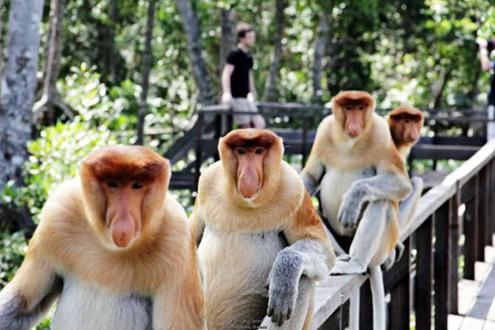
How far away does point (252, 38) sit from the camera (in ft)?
27.5

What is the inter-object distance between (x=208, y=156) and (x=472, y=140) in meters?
2.82

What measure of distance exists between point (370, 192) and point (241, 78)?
4642 mm

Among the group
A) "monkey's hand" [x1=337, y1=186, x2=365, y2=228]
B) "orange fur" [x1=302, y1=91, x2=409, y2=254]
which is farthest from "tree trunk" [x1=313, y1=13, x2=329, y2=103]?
"monkey's hand" [x1=337, y1=186, x2=365, y2=228]

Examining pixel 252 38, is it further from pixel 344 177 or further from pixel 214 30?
pixel 214 30

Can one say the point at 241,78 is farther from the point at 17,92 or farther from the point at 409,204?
the point at 409,204

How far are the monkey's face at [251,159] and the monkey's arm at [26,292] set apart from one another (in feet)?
2.36

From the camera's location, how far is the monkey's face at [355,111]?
4.46m

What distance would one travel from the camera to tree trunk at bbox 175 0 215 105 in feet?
39.6

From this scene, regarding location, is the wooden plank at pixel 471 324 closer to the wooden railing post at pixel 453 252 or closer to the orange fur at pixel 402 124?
the wooden railing post at pixel 453 252

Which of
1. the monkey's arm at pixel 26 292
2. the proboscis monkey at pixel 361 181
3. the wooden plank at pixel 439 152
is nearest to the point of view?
the monkey's arm at pixel 26 292

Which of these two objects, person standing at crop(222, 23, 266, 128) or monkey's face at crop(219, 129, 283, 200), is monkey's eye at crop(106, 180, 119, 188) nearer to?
monkey's face at crop(219, 129, 283, 200)

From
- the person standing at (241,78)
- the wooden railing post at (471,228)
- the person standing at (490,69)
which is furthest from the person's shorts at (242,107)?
the wooden railing post at (471,228)

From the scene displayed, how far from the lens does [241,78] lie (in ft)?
28.8

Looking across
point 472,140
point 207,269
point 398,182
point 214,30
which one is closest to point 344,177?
point 398,182
